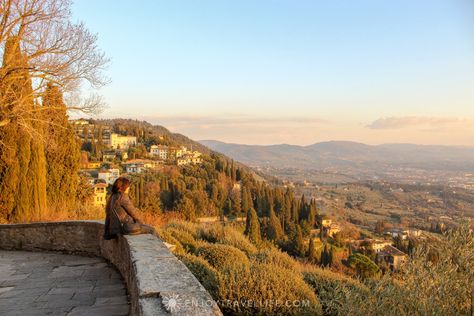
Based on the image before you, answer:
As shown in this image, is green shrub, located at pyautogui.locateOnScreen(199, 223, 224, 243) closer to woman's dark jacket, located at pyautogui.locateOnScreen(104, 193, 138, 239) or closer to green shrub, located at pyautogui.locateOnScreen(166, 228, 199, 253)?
green shrub, located at pyautogui.locateOnScreen(166, 228, 199, 253)

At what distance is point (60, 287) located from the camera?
478 cm

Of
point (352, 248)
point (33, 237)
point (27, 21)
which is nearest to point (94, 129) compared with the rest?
point (352, 248)

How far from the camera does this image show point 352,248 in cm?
4628

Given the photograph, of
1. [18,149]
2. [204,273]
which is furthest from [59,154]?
[204,273]

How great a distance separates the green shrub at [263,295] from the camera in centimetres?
378

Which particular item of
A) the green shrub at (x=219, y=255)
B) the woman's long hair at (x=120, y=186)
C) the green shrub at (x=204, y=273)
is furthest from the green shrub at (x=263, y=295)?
the green shrub at (x=219, y=255)

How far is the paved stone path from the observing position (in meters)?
3.91

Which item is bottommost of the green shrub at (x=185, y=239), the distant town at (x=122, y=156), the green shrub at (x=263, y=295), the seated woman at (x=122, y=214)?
the distant town at (x=122, y=156)

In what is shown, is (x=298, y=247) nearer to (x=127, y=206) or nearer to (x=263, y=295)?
(x=127, y=206)

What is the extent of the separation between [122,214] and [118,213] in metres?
0.07

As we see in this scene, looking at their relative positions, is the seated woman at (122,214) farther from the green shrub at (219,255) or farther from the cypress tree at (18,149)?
the cypress tree at (18,149)

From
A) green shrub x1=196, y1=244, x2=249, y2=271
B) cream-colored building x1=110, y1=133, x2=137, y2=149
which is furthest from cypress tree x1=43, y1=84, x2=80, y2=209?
cream-colored building x1=110, y1=133, x2=137, y2=149

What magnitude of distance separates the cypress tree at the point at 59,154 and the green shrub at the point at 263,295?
454 inches

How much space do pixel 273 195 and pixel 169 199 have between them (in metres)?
17.9
